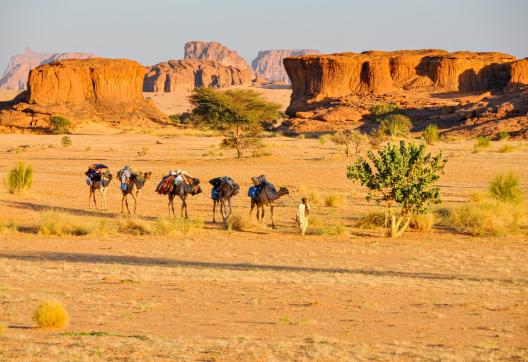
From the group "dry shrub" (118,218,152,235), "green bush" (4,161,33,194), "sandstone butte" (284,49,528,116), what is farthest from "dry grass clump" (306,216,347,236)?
"sandstone butte" (284,49,528,116)

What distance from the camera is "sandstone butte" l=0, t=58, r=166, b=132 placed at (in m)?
90.2

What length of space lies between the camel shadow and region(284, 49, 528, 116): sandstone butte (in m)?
76.8

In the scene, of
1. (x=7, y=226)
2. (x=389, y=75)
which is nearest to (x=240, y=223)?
(x=7, y=226)

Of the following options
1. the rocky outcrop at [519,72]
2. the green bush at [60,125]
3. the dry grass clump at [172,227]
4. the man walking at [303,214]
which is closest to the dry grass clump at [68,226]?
the dry grass clump at [172,227]

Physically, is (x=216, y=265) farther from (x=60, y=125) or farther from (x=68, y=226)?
(x=60, y=125)

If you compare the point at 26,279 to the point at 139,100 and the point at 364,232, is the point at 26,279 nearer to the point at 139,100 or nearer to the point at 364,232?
the point at 364,232

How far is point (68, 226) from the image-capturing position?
19.5 meters

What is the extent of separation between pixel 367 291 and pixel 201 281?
2.70 meters

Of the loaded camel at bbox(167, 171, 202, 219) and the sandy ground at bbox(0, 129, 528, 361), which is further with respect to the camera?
the loaded camel at bbox(167, 171, 202, 219)

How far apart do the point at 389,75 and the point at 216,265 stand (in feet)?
272

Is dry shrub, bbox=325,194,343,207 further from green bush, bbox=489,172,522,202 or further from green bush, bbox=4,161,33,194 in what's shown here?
green bush, bbox=4,161,33,194

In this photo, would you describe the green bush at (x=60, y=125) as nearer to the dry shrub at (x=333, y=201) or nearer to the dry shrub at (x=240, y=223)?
the dry shrub at (x=333, y=201)

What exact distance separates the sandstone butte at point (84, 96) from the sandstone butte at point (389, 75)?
1814 centimetres


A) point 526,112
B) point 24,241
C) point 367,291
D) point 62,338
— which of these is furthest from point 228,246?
point 526,112
